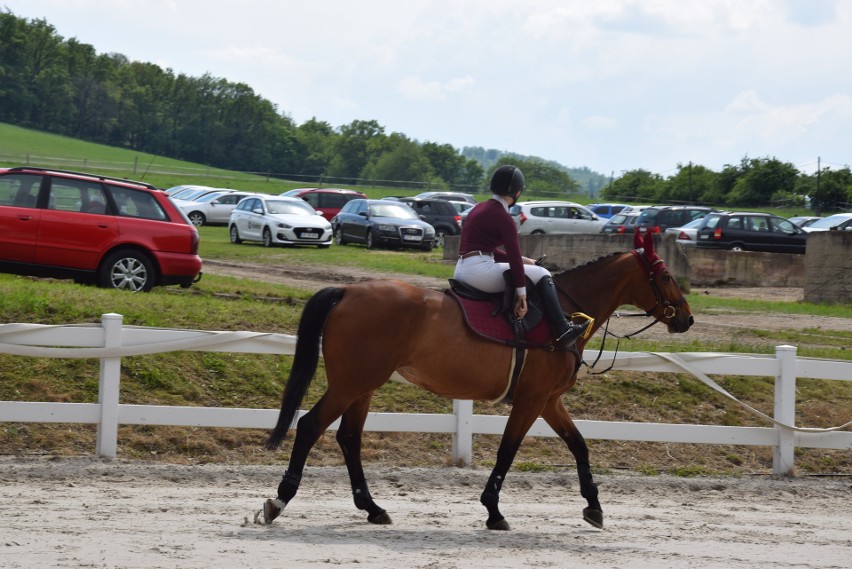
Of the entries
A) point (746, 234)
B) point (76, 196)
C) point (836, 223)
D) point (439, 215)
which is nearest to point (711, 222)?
point (746, 234)

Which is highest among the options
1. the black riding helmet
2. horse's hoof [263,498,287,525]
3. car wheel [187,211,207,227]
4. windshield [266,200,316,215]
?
the black riding helmet

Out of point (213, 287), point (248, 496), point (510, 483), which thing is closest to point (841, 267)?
point (213, 287)

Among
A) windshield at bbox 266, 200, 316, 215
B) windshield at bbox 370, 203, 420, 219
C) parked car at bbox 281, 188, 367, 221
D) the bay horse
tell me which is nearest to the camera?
the bay horse

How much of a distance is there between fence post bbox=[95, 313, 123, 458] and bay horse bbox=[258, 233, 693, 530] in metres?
2.65

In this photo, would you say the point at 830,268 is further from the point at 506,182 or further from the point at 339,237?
the point at 506,182

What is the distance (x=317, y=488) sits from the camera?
1014cm

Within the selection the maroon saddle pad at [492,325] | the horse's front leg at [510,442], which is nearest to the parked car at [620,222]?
the maroon saddle pad at [492,325]

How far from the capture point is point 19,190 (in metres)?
16.7

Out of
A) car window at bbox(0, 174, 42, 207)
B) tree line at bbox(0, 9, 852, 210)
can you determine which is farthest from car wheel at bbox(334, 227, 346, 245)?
tree line at bbox(0, 9, 852, 210)

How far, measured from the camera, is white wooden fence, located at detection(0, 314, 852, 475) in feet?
34.7

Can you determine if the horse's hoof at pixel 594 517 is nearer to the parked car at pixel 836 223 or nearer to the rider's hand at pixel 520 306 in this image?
the rider's hand at pixel 520 306

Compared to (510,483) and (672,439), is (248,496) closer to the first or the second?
(510,483)

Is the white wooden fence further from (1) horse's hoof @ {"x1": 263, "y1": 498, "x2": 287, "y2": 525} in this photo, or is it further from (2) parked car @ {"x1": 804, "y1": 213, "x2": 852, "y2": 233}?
(2) parked car @ {"x1": 804, "y1": 213, "x2": 852, "y2": 233}

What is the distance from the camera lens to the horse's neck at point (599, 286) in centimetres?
972
